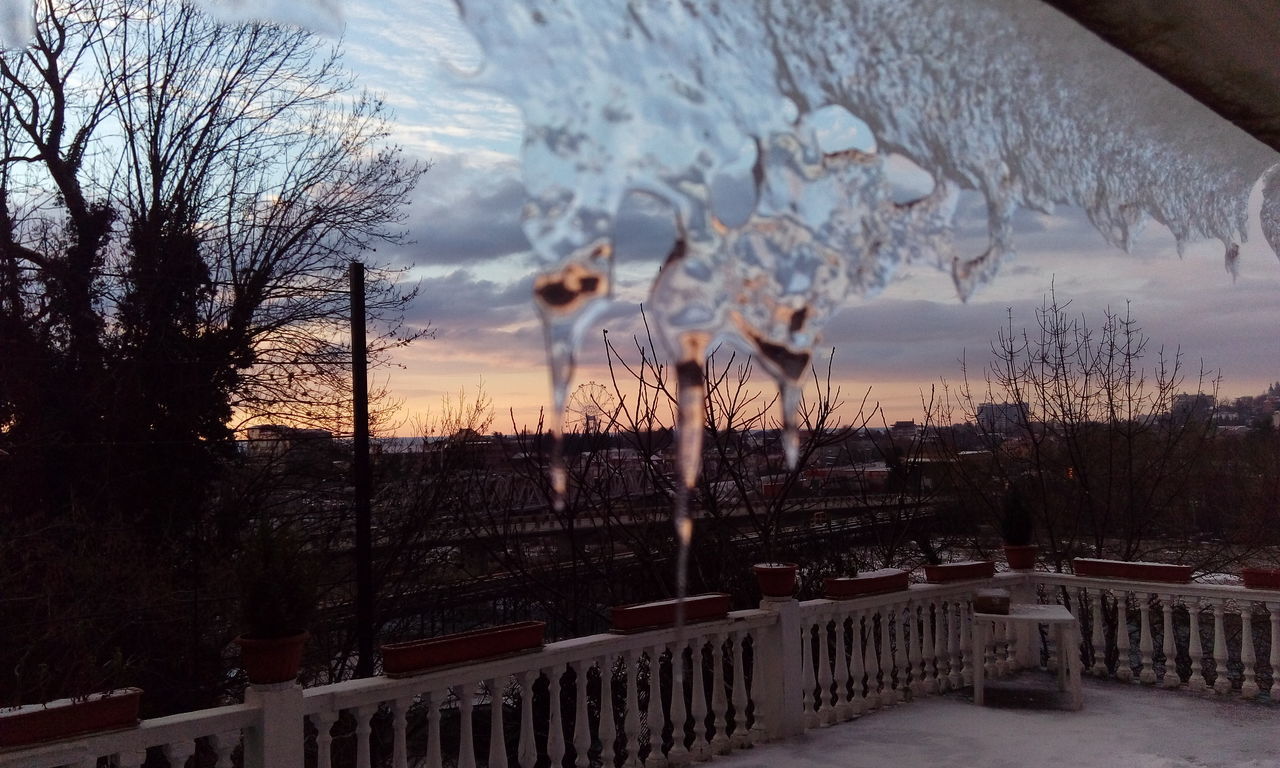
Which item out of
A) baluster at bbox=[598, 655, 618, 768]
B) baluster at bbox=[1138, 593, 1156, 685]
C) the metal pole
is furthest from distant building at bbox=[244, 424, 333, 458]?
baluster at bbox=[1138, 593, 1156, 685]

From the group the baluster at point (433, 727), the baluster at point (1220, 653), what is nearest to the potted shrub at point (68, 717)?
the baluster at point (433, 727)

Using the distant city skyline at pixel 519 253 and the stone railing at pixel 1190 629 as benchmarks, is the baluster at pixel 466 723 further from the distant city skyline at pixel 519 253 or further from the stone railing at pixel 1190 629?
the stone railing at pixel 1190 629

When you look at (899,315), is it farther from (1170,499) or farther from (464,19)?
(1170,499)

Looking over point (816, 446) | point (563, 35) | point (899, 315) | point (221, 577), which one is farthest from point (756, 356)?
point (221, 577)

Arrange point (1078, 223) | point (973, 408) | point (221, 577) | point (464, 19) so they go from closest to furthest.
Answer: point (464, 19)
point (1078, 223)
point (221, 577)
point (973, 408)

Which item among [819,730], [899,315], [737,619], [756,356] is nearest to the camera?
[756,356]

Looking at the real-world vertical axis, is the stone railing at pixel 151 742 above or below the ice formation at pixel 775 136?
below
